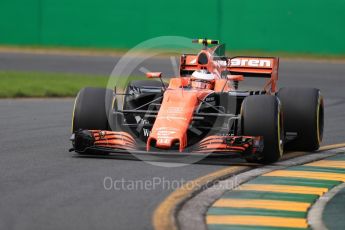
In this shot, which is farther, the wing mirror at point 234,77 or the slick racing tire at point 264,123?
the wing mirror at point 234,77

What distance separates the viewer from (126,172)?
397 inches

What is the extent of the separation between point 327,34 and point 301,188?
24.5 meters

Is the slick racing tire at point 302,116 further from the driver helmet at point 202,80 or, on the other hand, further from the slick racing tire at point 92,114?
the slick racing tire at point 92,114

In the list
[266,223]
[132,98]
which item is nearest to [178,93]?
[132,98]

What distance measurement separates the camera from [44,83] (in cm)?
2250

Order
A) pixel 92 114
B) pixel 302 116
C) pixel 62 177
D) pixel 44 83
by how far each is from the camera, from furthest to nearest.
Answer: pixel 44 83 < pixel 302 116 < pixel 92 114 < pixel 62 177

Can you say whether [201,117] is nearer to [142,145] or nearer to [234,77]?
[142,145]

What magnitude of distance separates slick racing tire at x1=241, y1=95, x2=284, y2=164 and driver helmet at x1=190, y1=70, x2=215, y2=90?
0.98 meters

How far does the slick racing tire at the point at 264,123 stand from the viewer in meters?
10.9

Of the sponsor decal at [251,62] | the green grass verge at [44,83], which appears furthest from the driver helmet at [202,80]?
the green grass verge at [44,83]

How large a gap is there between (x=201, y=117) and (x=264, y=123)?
0.74 meters

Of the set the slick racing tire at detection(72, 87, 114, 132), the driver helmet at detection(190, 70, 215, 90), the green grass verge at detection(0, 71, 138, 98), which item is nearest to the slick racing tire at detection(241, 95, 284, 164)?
the driver helmet at detection(190, 70, 215, 90)

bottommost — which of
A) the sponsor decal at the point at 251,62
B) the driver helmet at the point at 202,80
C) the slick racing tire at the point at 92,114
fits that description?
the slick racing tire at the point at 92,114

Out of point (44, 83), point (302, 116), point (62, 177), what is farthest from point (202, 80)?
point (44, 83)
